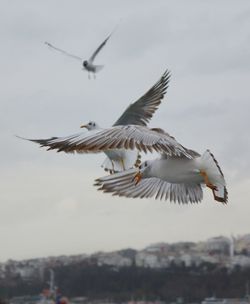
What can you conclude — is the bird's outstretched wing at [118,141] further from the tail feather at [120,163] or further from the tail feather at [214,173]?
the tail feather at [120,163]

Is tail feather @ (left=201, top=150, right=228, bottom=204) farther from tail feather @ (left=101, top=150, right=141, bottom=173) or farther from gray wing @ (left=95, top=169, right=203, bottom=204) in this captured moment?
tail feather @ (left=101, top=150, right=141, bottom=173)

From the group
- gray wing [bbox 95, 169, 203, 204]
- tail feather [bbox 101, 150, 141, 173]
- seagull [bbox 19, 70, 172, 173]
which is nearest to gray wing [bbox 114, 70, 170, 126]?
seagull [bbox 19, 70, 172, 173]

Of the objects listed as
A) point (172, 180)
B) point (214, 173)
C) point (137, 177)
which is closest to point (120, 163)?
point (137, 177)

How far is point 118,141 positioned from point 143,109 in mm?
6281

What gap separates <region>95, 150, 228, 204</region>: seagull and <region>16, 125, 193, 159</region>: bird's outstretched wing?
1.64 ft

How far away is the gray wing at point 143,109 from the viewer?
1514 centimetres

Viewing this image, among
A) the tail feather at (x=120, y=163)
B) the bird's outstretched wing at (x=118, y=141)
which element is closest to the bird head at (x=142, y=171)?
the bird's outstretched wing at (x=118, y=141)

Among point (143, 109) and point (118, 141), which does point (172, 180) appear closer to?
point (118, 141)

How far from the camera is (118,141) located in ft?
30.3

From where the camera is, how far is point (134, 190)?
10.8 m

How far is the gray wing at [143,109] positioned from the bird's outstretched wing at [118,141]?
5364 mm

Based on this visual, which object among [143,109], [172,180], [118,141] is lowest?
[172,180]

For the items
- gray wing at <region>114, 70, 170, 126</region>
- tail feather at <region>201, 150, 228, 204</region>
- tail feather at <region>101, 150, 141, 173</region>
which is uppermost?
gray wing at <region>114, 70, 170, 126</region>

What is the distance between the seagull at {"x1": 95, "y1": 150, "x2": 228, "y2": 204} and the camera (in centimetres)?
1019
